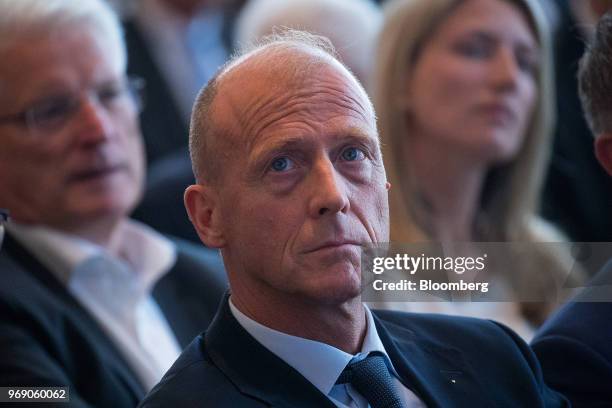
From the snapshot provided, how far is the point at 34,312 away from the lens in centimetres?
167

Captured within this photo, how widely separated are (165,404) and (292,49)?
41 cm

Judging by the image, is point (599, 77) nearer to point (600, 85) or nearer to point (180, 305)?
point (600, 85)

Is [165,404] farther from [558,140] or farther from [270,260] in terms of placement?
[558,140]

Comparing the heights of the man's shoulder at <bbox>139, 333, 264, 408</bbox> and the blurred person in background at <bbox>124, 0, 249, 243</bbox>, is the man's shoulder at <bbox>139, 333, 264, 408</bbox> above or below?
above

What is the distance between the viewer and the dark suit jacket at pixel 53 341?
1.60 m

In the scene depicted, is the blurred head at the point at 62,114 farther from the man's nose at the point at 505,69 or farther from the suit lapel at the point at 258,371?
the suit lapel at the point at 258,371

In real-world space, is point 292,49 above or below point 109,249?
above

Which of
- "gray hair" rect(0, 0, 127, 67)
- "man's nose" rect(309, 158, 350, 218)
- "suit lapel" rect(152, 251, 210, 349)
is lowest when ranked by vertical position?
"suit lapel" rect(152, 251, 210, 349)

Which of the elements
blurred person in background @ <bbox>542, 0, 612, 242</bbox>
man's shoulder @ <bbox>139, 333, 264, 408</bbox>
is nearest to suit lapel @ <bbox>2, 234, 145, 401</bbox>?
man's shoulder @ <bbox>139, 333, 264, 408</bbox>

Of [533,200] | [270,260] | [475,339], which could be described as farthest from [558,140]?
[270,260]

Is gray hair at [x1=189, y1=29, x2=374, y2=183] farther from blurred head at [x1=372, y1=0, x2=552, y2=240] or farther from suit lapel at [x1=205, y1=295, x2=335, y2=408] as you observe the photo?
blurred head at [x1=372, y1=0, x2=552, y2=240]

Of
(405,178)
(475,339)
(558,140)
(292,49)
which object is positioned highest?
(292,49)

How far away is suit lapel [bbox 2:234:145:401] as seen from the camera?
168 centimetres

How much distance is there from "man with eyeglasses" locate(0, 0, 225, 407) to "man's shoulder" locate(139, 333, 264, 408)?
50 centimetres
